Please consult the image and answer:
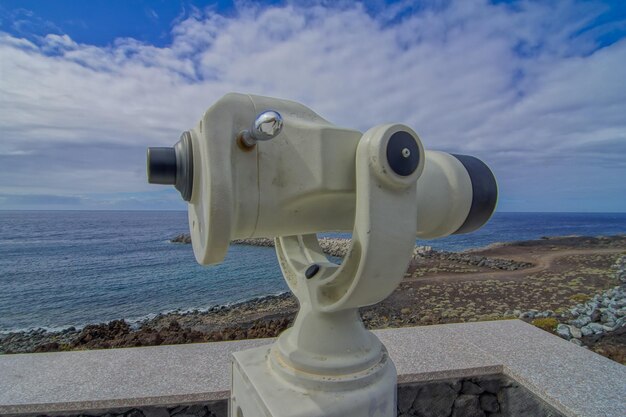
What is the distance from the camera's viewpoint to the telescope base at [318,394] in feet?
3.98

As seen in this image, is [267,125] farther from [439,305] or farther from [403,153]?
[439,305]

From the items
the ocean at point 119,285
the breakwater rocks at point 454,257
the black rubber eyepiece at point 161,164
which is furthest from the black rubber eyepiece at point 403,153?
the ocean at point 119,285

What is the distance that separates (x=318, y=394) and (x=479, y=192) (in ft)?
3.08

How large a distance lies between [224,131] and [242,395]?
1006 millimetres

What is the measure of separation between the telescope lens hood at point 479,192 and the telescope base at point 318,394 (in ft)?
2.07

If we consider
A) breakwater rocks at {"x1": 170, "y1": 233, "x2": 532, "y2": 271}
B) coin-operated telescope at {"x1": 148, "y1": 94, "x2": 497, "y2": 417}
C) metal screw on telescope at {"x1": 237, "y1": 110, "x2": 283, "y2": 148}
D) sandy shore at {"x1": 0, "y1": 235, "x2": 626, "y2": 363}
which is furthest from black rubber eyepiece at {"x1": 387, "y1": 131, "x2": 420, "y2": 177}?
breakwater rocks at {"x1": 170, "y1": 233, "x2": 532, "y2": 271}

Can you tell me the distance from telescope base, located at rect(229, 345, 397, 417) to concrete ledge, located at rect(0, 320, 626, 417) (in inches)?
33.0

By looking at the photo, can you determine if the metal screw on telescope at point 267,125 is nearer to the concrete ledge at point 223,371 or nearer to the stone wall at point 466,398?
the concrete ledge at point 223,371

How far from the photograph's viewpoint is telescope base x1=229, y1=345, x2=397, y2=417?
1.21 m

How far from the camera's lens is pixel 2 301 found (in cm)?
1859

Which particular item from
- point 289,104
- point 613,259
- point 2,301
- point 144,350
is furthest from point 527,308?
point 2,301

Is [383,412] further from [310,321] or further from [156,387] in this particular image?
[156,387]

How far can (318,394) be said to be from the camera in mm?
1262

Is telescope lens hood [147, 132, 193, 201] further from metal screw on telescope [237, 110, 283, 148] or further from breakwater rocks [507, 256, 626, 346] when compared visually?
breakwater rocks [507, 256, 626, 346]
